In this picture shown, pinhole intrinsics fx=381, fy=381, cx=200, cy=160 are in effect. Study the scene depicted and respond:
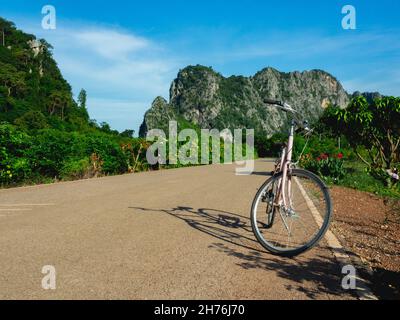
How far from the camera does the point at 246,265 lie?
160 inches

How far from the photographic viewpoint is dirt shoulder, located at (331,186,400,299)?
145 inches

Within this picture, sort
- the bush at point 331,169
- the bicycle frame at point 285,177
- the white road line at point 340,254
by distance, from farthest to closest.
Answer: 1. the bush at point 331,169
2. the bicycle frame at point 285,177
3. the white road line at point 340,254

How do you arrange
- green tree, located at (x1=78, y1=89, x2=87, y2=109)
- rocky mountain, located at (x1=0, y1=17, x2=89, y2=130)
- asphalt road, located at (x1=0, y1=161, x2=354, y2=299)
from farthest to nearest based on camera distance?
green tree, located at (x1=78, y1=89, x2=87, y2=109) < rocky mountain, located at (x1=0, y1=17, x2=89, y2=130) < asphalt road, located at (x1=0, y1=161, x2=354, y2=299)

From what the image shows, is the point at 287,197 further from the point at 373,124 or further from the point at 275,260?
the point at 373,124

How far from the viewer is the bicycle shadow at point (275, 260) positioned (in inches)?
138

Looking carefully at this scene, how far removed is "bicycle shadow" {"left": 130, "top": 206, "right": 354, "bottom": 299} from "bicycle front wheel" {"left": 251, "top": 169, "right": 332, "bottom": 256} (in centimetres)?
17

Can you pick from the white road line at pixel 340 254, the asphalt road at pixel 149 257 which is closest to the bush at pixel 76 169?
the asphalt road at pixel 149 257

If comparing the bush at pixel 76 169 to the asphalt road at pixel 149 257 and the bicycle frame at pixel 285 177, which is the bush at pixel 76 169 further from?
the bicycle frame at pixel 285 177

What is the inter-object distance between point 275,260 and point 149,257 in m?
1.43

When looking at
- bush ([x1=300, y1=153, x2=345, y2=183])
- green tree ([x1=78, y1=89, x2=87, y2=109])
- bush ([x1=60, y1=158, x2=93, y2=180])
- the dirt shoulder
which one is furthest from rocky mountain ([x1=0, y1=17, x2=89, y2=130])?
the dirt shoulder

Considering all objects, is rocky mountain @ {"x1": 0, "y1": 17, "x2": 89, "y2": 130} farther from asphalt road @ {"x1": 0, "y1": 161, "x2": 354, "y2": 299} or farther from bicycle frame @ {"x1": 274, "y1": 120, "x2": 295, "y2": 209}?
bicycle frame @ {"x1": 274, "y1": 120, "x2": 295, "y2": 209}

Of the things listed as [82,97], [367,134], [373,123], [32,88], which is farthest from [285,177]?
[82,97]
